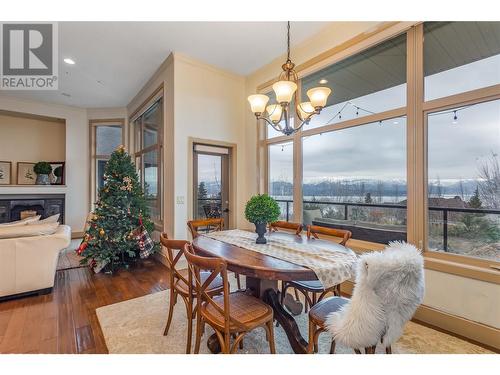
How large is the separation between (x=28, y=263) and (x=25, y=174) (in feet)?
15.6

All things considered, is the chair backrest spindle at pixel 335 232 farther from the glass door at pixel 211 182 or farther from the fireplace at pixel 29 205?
the fireplace at pixel 29 205

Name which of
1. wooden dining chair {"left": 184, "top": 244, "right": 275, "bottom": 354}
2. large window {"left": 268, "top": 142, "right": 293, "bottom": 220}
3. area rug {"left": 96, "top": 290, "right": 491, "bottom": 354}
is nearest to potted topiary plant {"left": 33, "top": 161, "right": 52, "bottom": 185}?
area rug {"left": 96, "top": 290, "right": 491, "bottom": 354}

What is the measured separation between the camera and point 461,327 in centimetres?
221

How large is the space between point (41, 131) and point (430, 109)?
8.56 metres

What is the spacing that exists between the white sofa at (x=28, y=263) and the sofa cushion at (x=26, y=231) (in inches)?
1.8

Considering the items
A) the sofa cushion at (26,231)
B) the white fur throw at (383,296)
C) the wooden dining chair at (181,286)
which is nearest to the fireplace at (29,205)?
the sofa cushion at (26,231)

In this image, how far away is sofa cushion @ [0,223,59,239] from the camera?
2791 millimetres

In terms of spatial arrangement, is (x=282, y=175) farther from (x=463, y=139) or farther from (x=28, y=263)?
(x=28, y=263)

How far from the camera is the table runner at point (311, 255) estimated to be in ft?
5.26

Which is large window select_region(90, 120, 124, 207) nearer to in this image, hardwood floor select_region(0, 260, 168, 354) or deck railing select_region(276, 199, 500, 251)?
hardwood floor select_region(0, 260, 168, 354)

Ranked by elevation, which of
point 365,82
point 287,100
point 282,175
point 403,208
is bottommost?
point 403,208

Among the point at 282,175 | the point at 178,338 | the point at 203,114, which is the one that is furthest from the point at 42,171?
the point at 178,338
